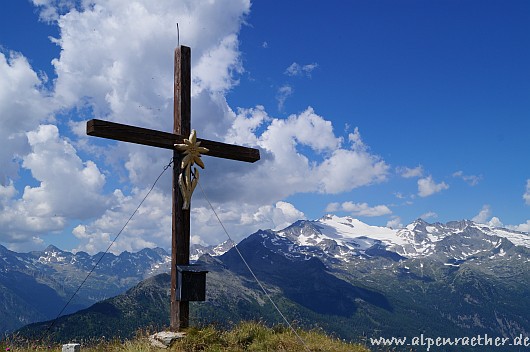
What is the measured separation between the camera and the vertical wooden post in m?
15.3

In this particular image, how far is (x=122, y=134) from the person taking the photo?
15070mm

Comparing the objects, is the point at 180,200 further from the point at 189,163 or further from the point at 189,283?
the point at 189,283

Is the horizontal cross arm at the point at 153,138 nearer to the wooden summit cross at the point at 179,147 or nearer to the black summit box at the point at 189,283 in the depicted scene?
the wooden summit cross at the point at 179,147

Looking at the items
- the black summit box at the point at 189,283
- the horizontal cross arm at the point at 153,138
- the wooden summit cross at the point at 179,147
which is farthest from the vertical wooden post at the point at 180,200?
the horizontal cross arm at the point at 153,138

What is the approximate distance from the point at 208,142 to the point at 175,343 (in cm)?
679

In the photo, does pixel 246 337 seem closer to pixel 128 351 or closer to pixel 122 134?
pixel 128 351

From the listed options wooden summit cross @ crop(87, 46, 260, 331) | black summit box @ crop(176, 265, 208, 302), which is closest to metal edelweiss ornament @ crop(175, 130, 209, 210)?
wooden summit cross @ crop(87, 46, 260, 331)

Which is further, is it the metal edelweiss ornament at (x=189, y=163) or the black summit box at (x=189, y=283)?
the metal edelweiss ornament at (x=189, y=163)

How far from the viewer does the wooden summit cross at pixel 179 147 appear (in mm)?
15156

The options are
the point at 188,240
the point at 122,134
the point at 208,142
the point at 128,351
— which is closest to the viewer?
the point at 128,351

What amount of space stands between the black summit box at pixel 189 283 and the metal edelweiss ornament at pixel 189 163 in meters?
1.95

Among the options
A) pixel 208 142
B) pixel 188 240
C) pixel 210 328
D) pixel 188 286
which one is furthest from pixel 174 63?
pixel 210 328

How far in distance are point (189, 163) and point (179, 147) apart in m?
0.61

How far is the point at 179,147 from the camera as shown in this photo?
1619cm
